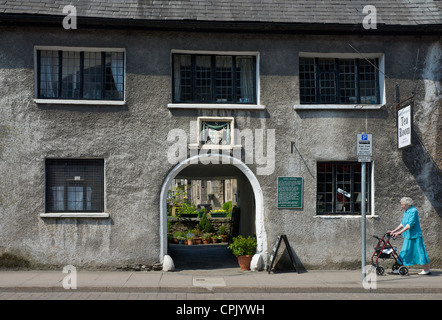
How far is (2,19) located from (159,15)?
3.85 metres

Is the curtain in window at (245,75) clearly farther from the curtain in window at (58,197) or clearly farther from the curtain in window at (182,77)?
the curtain in window at (58,197)

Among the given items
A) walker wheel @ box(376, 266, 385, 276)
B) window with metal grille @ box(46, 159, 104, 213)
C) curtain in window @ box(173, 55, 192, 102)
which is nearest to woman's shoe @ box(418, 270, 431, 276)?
walker wheel @ box(376, 266, 385, 276)

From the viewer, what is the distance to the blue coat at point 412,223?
12.4m

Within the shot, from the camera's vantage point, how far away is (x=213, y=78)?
13914mm

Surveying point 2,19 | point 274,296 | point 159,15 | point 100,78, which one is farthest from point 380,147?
point 2,19

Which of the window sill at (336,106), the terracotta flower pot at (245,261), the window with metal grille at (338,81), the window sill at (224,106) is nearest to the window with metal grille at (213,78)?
the window sill at (224,106)

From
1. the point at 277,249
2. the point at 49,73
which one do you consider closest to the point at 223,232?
the point at 277,249

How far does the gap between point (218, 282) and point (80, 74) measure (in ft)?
21.0

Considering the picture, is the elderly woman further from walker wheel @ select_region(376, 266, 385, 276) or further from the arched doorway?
the arched doorway

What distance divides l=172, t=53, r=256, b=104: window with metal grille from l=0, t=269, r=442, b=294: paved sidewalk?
4.58 meters

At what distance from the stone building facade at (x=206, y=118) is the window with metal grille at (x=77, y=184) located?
26 millimetres

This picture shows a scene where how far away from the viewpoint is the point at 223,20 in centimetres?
1323

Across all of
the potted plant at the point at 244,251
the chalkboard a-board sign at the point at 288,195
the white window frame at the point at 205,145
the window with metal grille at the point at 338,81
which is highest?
the window with metal grille at the point at 338,81

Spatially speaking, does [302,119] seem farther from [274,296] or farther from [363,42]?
[274,296]
